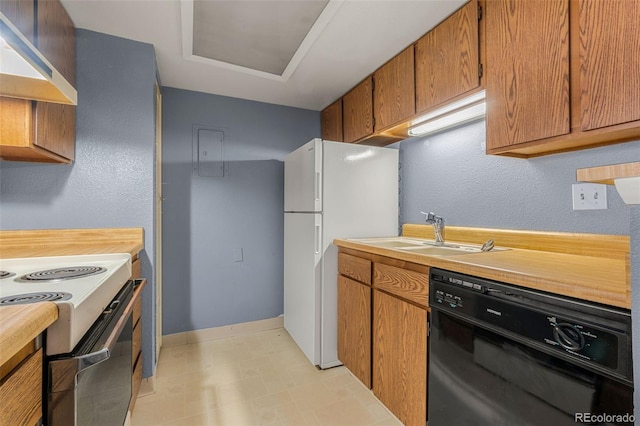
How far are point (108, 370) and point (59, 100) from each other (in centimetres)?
100

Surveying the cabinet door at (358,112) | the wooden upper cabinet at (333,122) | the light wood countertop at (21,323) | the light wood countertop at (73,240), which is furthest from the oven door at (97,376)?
the wooden upper cabinet at (333,122)

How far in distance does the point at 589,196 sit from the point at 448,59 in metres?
0.94

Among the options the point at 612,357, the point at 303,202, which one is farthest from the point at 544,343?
the point at 303,202

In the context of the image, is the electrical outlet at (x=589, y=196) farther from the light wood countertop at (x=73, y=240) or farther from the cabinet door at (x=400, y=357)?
the light wood countertop at (x=73, y=240)

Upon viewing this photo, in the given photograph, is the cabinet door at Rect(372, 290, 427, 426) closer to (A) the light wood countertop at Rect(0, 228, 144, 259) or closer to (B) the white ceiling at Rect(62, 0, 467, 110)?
(A) the light wood countertop at Rect(0, 228, 144, 259)

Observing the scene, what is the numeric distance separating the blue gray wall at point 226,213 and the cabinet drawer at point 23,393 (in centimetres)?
195

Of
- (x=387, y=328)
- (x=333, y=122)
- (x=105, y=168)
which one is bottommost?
(x=387, y=328)

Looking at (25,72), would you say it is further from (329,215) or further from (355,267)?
(355,267)

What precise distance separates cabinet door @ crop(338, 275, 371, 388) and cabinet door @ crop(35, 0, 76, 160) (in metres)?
1.79

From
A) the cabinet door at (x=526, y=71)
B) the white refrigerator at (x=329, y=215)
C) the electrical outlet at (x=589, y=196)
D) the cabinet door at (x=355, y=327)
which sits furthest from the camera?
the white refrigerator at (x=329, y=215)

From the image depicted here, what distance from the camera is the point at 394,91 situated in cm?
195

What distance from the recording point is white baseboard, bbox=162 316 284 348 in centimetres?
246

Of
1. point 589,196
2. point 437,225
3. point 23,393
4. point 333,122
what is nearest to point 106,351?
point 23,393

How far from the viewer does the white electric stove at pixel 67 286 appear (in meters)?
0.69
